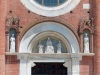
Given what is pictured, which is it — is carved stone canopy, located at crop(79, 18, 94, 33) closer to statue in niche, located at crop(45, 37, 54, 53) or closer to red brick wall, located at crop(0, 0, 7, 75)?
statue in niche, located at crop(45, 37, 54, 53)

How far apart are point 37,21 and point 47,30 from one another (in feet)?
2.10

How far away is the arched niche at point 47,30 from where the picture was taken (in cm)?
2100

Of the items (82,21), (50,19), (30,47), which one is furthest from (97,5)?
(30,47)

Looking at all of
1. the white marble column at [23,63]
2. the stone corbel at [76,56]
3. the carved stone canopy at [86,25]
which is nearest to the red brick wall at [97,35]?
the carved stone canopy at [86,25]

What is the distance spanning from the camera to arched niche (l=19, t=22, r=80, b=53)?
2100cm

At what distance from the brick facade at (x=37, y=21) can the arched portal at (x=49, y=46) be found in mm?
248

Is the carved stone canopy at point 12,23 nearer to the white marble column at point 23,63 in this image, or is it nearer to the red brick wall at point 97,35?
the white marble column at point 23,63

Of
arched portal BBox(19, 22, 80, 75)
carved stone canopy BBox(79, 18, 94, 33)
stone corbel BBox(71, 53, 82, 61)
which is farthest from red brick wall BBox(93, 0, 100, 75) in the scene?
arched portal BBox(19, 22, 80, 75)

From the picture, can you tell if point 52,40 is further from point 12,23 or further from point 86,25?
point 12,23

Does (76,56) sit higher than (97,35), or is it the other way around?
(97,35)

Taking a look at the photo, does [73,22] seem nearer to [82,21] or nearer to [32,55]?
[82,21]

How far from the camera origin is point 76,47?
21.1m

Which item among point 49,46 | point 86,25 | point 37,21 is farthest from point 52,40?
point 86,25

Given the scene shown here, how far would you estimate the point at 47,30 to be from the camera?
21.2 meters
